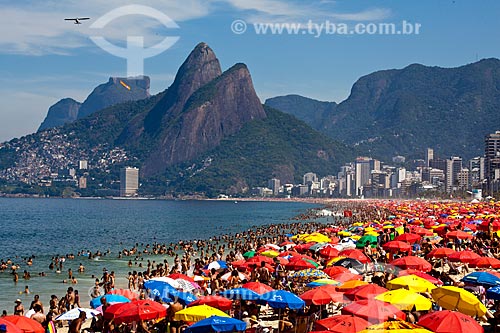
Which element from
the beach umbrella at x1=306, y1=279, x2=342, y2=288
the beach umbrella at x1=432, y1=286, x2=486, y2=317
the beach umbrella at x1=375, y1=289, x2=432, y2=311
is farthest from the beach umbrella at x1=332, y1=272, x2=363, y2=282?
the beach umbrella at x1=375, y1=289, x2=432, y2=311

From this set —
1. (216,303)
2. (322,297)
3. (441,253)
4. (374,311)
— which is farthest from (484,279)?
(216,303)

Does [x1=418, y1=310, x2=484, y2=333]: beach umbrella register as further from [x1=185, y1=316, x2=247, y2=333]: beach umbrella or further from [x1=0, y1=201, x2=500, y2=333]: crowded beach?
[x1=185, y1=316, x2=247, y2=333]: beach umbrella

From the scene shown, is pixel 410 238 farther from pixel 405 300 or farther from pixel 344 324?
pixel 344 324

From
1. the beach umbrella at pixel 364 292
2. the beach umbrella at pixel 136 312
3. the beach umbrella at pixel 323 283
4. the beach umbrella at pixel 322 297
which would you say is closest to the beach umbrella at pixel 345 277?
the beach umbrella at pixel 323 283

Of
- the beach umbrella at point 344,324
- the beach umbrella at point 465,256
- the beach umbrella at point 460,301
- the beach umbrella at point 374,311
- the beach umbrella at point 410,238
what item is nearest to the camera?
the beach umbrella at point 344,324

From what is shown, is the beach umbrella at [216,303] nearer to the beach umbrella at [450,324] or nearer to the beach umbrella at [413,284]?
the beach umbrella at [413,284]

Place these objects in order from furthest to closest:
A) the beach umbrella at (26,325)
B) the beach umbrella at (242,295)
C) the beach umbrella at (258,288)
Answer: the beach umbrella at (258,288) → the beach umbrella at (242,295) → the beach umbrella at (26,325)
